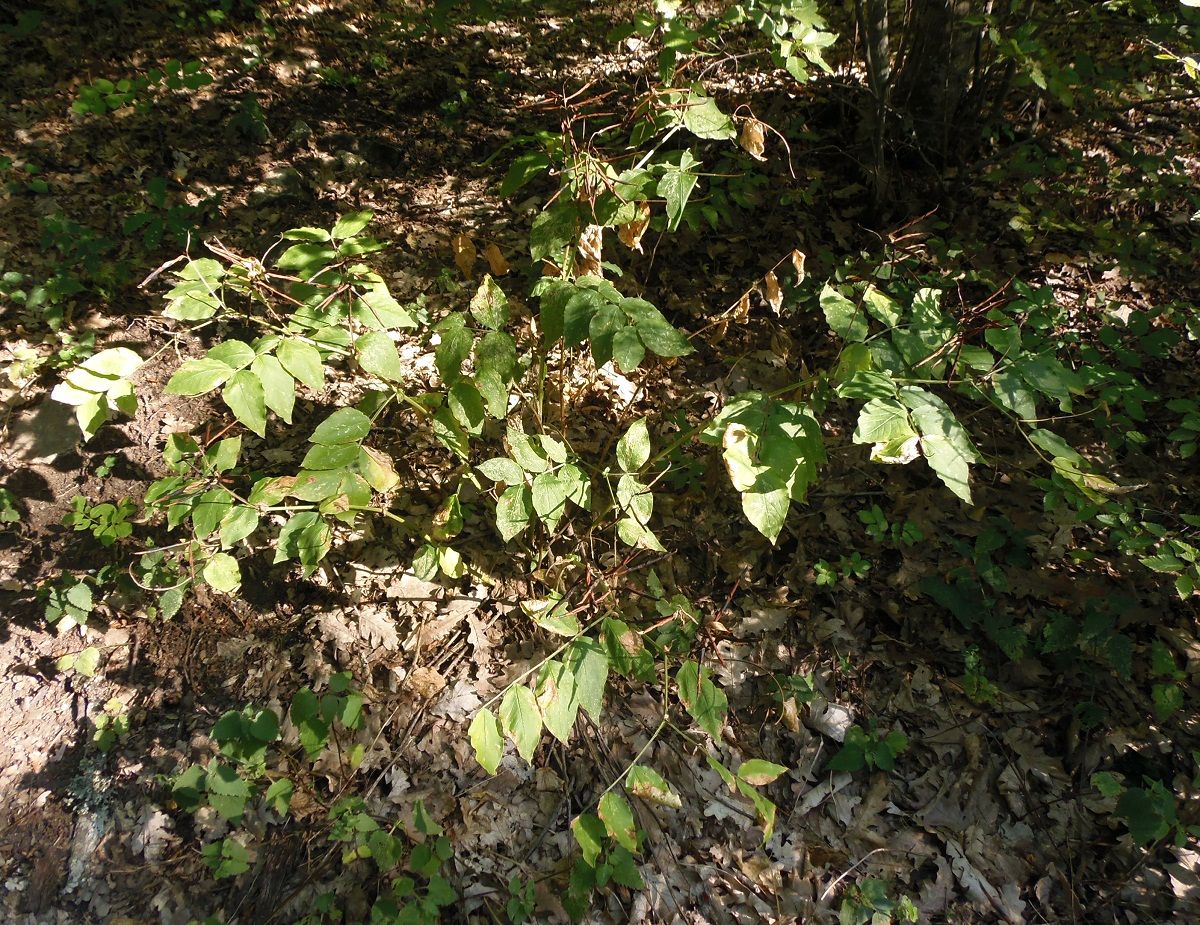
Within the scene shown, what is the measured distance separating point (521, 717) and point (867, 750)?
148 centimetres

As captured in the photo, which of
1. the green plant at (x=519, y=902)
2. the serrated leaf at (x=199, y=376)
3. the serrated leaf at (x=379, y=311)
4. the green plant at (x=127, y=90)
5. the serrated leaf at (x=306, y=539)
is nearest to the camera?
the serrated leaf at (x=199, y=376)

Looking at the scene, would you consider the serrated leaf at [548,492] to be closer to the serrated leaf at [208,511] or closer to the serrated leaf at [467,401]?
the serrated leaf at [467,401]

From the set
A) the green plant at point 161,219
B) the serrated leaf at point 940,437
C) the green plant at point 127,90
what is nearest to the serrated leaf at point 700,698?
the serrated leaf at point 940,437

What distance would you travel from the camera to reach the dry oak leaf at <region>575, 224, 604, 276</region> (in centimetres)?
193

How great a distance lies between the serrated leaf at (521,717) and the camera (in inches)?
61.3

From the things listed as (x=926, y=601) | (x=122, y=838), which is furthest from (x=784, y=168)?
(x=122, y=838)

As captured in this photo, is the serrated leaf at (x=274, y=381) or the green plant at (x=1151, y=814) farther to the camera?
the green plant at (x=1151, y=814)

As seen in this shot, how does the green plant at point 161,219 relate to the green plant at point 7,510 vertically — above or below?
above

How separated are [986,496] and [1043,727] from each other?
93cm

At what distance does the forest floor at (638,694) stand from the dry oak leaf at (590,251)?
40.5 inches

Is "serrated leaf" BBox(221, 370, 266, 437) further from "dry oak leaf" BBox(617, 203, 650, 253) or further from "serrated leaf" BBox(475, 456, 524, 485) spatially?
"dry oak leaf" BBox(617, 203, 650, 253)

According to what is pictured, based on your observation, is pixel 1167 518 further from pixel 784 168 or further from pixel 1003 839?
pixel 784 168

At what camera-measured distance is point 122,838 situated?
2.22 meters

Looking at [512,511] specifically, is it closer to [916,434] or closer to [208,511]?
[208,511]
